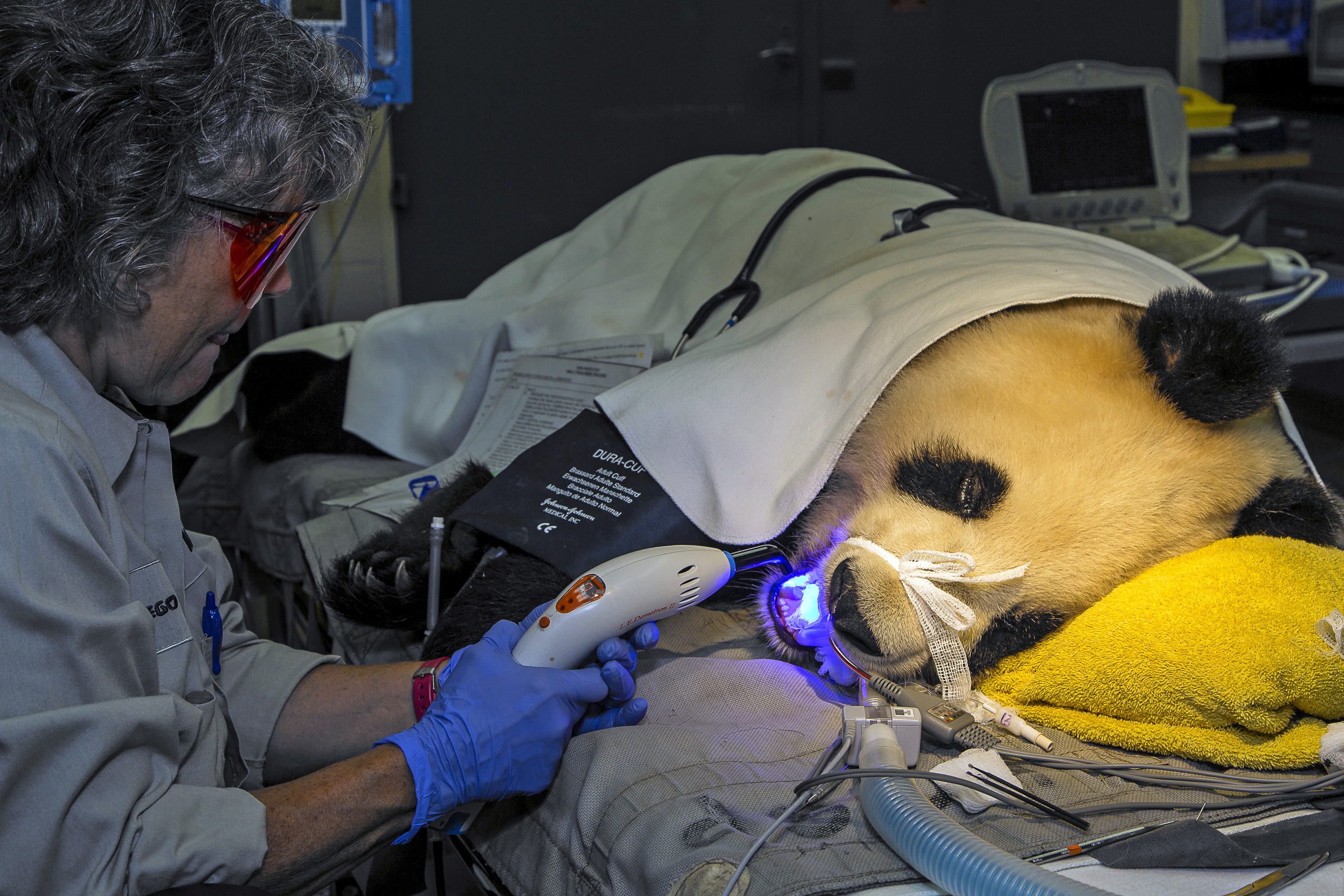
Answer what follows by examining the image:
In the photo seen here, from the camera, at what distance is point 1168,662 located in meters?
0.96

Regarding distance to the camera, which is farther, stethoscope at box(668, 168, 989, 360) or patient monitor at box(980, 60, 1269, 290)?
patient monitor at box(980, 60, 1269, 290)

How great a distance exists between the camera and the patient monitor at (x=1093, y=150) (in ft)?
8.48

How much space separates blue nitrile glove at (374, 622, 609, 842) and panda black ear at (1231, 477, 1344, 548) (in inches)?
31.0

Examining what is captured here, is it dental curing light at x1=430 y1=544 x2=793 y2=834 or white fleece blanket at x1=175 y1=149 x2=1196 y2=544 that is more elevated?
white fleece blanket at x1=175 y1=149 x2=1196 y2=544

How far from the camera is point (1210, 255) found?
2.31m

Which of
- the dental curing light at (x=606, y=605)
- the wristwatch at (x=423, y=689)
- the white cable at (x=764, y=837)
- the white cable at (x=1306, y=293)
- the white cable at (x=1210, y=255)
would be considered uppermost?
the white cable at (x=1210, y=255)

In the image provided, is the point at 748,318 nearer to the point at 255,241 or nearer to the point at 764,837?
the point at 255,241

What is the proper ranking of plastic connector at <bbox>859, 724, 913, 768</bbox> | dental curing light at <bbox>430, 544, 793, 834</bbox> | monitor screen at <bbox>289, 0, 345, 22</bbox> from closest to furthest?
plastic connector at <bbox>859, 724, 913, 768</bbox>
dental curing light at <bbox>430, 544, 793, 834</bbox>
monitor screen at <bbox>289, 0, 345, 22</bbox>

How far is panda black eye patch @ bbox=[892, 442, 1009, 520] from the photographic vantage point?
45.8 inches

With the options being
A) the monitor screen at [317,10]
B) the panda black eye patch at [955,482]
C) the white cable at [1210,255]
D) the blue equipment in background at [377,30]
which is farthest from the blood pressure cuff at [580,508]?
the white cable at [1210,255]

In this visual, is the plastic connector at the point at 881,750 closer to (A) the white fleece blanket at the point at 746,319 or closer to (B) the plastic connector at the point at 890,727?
(B) the plastic connector at the point at 890,727

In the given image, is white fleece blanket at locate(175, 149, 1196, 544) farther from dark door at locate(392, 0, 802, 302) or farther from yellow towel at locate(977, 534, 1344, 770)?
dark door at locate(392, 0, 802, 302)

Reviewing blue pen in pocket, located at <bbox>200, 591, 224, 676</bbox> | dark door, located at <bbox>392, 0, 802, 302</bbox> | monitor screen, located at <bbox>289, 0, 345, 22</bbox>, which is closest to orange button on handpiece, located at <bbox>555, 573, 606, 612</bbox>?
blue pen in pocket, located at <bbox>200, 591, 224, 676</bbox>

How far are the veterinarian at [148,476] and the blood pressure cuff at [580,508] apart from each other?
0.50 ft
